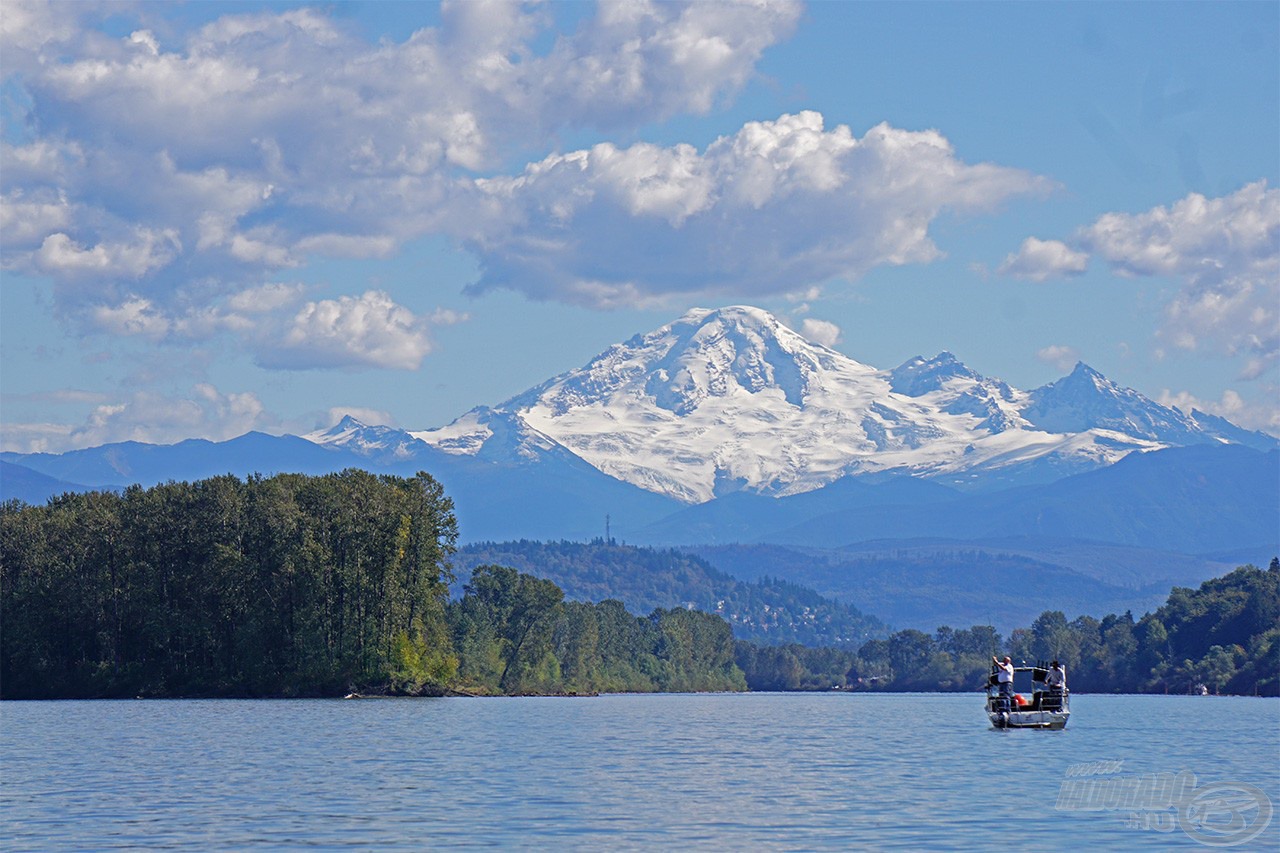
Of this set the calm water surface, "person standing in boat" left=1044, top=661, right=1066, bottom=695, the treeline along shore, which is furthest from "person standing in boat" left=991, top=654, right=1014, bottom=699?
the treeline along shore

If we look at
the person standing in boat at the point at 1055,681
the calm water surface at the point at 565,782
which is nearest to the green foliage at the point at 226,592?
the calm water surface at the point at 565,782

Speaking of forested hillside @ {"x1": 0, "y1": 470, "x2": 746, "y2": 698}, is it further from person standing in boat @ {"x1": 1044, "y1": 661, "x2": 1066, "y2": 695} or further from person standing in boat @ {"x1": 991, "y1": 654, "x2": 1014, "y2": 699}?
person standing in boat @ {"x1": 1044, "y1": 661, "x2": 1066, "y2": 695}

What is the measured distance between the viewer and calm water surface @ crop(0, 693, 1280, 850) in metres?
44.9

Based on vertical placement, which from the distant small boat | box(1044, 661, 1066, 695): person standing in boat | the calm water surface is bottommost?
the calm water surface

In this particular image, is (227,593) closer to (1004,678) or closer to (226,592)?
(226,592)

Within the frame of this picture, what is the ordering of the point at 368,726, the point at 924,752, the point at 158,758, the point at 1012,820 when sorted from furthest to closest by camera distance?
the point at 368,726 → the point at 924,752 → the point at 158,758 → the point at 1012,820

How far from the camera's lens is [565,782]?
193 feet

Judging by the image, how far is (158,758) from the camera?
67.8 metres

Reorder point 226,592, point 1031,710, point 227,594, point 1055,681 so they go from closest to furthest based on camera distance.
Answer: point 1031,710 < point 1055,681 < point 226,592 < point 227,594

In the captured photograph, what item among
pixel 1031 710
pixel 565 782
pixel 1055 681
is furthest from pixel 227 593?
pixel 565 782

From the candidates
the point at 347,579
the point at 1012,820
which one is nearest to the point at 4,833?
the point at 1012,820

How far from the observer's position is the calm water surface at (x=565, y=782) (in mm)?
44875

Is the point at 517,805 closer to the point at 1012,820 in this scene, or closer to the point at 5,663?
the point at 1012,820

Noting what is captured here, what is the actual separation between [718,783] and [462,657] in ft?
446
